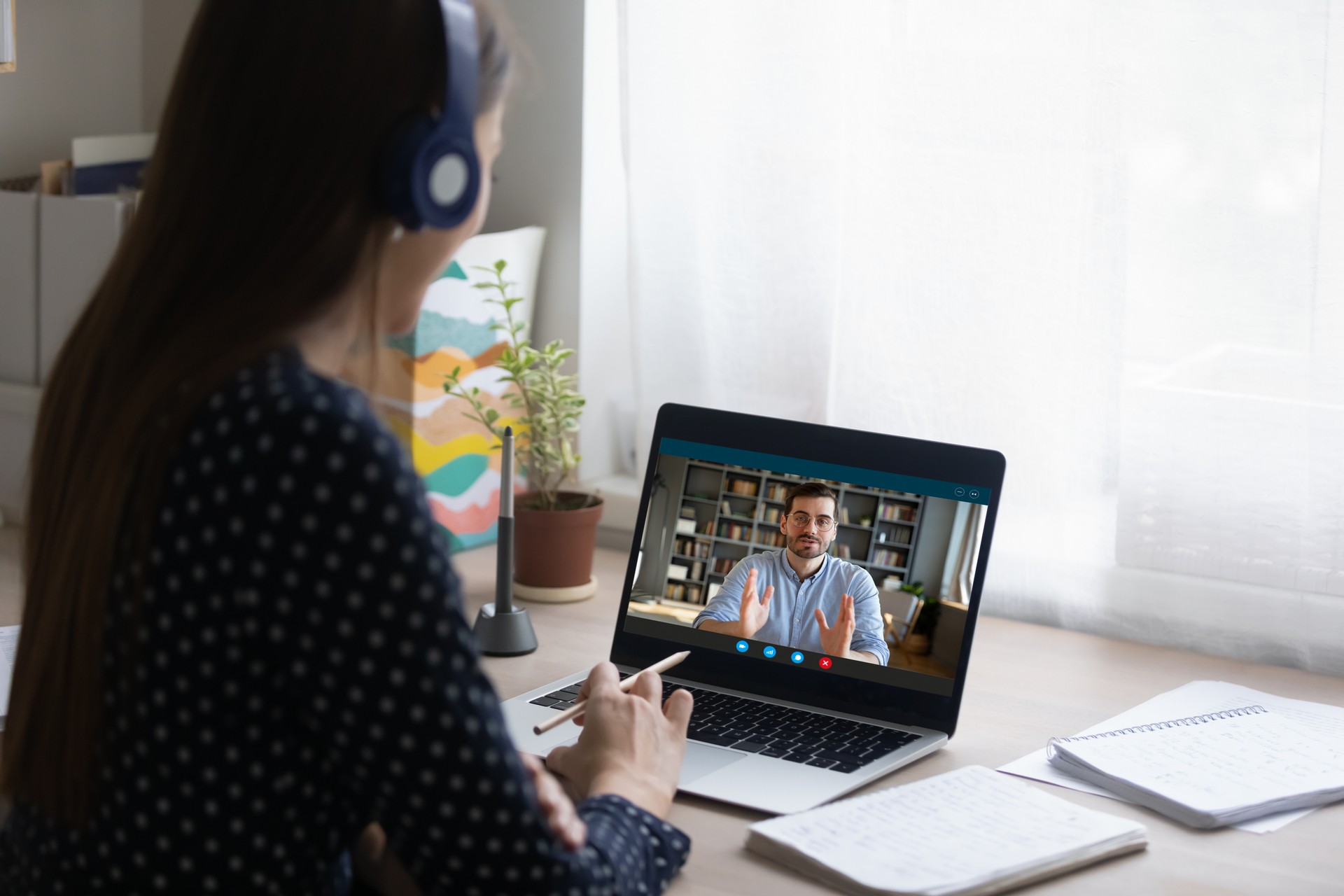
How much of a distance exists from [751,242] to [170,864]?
1.11 m

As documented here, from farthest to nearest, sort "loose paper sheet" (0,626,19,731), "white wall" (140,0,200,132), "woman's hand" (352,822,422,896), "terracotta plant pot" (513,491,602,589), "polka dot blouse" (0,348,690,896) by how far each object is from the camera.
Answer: "white wall" (140,0,200,132) < "terracotta plant pot" (513,491,602,589) < "loose paper sheet" (0,626,19,731) < "woman's hand" (352,822,422,896) < "polka dot blouse" (0,348,690,896)

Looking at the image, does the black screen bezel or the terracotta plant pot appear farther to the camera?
the terracotta plant pot

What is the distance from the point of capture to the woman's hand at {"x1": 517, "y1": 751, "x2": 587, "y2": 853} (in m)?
0.73

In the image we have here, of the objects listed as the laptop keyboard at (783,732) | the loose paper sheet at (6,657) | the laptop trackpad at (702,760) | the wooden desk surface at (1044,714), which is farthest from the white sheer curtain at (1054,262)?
the loose paper sheet at (6,657)

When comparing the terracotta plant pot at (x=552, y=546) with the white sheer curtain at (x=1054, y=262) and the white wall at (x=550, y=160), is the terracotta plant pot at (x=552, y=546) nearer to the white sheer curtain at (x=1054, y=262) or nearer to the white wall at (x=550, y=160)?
the white sheer curtain at (x=1054, y=262)

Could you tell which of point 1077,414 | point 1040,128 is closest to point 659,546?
point 1077,414

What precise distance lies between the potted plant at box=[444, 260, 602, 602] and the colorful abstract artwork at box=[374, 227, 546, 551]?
28 millimetres

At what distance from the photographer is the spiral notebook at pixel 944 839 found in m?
0.86

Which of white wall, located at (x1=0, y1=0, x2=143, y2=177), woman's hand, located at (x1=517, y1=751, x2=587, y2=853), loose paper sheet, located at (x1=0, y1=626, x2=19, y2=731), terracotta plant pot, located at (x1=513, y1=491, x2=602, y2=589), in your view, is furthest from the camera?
white wall, located at (x1=0, y1=0, x2=143, y2=177)

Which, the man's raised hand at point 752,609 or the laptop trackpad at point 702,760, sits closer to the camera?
the laptop trackpad at point 702,760

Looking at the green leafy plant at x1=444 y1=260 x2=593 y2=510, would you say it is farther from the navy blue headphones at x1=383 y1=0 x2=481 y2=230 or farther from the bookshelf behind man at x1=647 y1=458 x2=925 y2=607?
the navy blue headphones at x1=383 y1=0 x2=481 y2=230

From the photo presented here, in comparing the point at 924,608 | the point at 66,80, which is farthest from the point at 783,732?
the point at 66,80

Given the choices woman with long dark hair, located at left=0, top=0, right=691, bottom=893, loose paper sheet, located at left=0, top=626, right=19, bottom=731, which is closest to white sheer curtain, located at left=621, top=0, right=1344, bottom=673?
loose paper sheet, located at left=0, top=626, right=19, bottom=731

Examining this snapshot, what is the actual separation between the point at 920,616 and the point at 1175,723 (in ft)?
0.81
